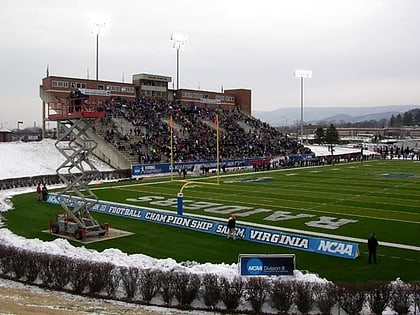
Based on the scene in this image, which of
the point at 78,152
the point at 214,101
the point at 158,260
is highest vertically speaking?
the point at 214,101

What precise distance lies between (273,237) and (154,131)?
43.4m

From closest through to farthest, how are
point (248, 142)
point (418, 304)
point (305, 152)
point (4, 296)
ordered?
point (418, 304), point (4, 296), point (248, 142), point (305, 152)

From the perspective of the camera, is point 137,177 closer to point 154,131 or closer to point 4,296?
point 154,131

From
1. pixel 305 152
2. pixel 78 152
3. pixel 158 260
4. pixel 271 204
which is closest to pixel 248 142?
pixel 305 152

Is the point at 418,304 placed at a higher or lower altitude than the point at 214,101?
lower

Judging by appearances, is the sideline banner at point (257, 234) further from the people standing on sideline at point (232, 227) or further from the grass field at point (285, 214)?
the grass field at point (285, 214)

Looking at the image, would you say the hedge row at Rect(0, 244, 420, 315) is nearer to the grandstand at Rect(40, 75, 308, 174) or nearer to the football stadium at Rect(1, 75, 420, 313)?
the football stadium at Rect(1, 75, 420, 313)

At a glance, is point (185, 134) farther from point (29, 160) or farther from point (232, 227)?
point (232, 227)

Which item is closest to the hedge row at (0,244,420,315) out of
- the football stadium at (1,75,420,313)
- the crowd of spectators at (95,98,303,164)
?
the football stadium at (1,75,420,313)

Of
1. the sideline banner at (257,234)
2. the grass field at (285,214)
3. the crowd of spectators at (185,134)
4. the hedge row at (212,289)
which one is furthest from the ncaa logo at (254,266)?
the crowd of spectators at (185,134)

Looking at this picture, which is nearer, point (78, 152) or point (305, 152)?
point (78, 152)

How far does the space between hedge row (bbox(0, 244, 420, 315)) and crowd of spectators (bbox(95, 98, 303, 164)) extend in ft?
126

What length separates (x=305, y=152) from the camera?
2968 inches

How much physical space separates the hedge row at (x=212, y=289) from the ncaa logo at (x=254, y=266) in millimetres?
1371
